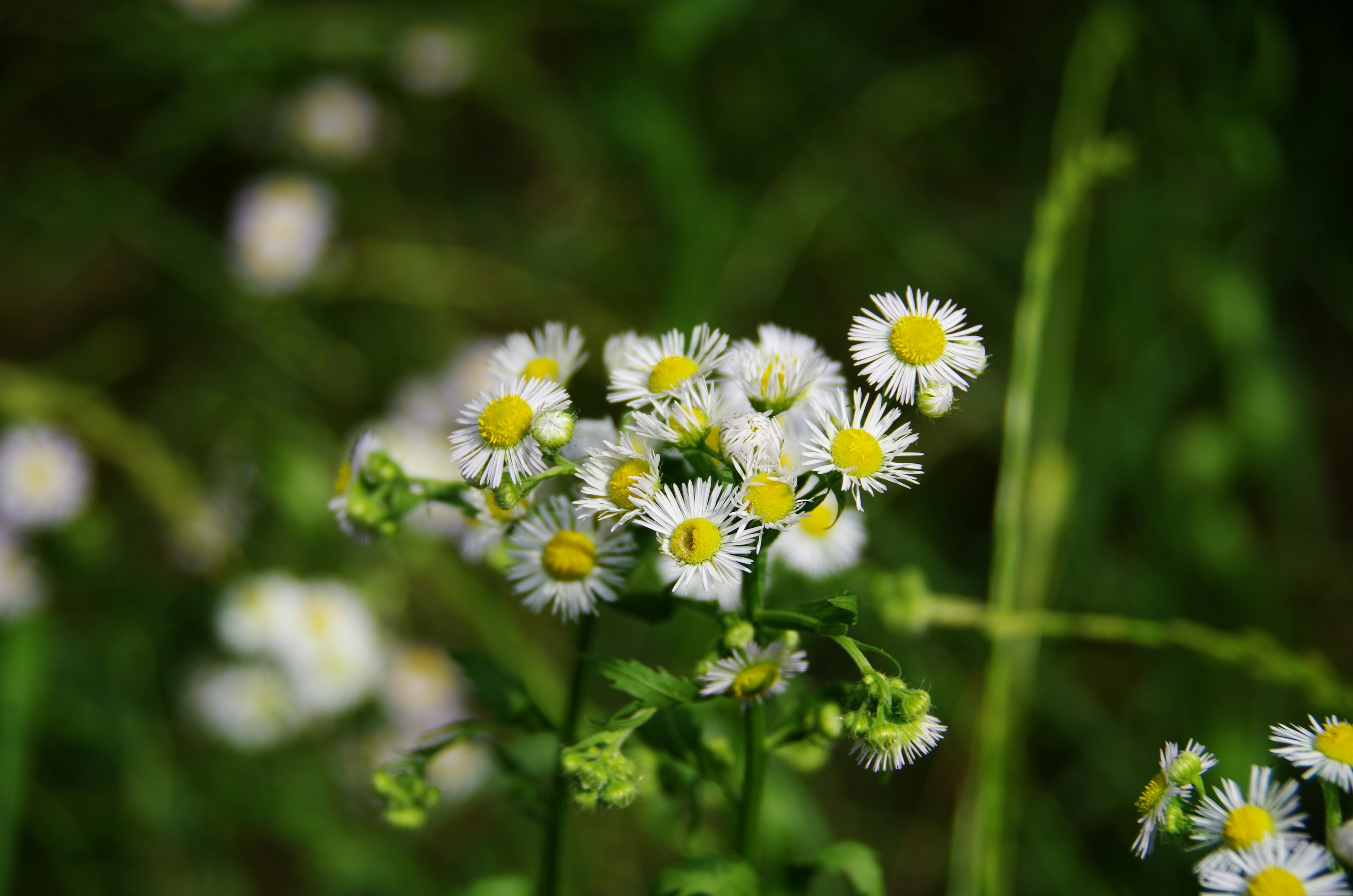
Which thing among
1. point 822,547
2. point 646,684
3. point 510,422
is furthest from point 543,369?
point 822,547

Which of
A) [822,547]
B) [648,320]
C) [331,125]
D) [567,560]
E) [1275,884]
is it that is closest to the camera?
[1275,884]

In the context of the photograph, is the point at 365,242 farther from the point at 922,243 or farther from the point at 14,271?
the point at 922,243

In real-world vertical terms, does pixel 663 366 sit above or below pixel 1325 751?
above

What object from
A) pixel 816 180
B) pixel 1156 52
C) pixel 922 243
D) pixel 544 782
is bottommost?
pixel 544 782

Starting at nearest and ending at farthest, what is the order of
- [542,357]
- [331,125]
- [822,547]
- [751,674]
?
[751,674]
[542,357]
[822,547]
[331,125]

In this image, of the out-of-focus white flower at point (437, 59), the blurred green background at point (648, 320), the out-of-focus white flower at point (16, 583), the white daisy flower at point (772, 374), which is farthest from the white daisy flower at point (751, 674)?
the out-of-focus white flower at point (437, 59)

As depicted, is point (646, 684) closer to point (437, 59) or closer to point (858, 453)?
point (858, 453)

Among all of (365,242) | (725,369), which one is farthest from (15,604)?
(725,369)
